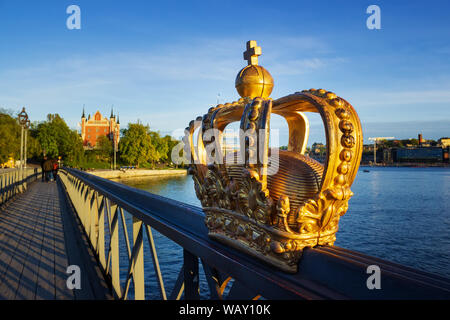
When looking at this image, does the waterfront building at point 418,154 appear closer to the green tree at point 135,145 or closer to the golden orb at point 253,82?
the green tree at point 135,145

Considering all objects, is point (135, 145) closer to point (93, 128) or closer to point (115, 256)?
point (93, 128)

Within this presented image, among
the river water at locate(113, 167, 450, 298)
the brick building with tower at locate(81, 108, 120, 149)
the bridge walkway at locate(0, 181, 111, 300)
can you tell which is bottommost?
the river water at locate(113, 167, 450, 298)

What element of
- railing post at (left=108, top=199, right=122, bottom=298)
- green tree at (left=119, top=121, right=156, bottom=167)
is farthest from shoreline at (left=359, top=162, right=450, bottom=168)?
railing post at (left=108, top=199, right=122, bottom=298)

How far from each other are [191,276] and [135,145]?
203ft

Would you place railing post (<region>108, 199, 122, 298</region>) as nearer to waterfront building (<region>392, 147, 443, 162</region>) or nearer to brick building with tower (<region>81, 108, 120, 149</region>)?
brick building with tower (<region>81, 108, 120, 149</region>)

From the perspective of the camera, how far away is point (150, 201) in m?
2.27

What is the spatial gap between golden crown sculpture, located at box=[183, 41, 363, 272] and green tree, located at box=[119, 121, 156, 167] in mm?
61460

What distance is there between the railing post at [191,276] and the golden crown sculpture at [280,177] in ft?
0.72

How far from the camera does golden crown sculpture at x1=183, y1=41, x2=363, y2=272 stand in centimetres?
103

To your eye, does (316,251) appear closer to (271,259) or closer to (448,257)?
(271,259)

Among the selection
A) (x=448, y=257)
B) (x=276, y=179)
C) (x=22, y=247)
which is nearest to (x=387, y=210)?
(x=448, y=257)

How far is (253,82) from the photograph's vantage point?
151cm

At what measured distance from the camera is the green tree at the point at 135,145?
200ft

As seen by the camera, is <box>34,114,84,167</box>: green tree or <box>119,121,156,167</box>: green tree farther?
<box>119,121,156,167</box>: green tree
